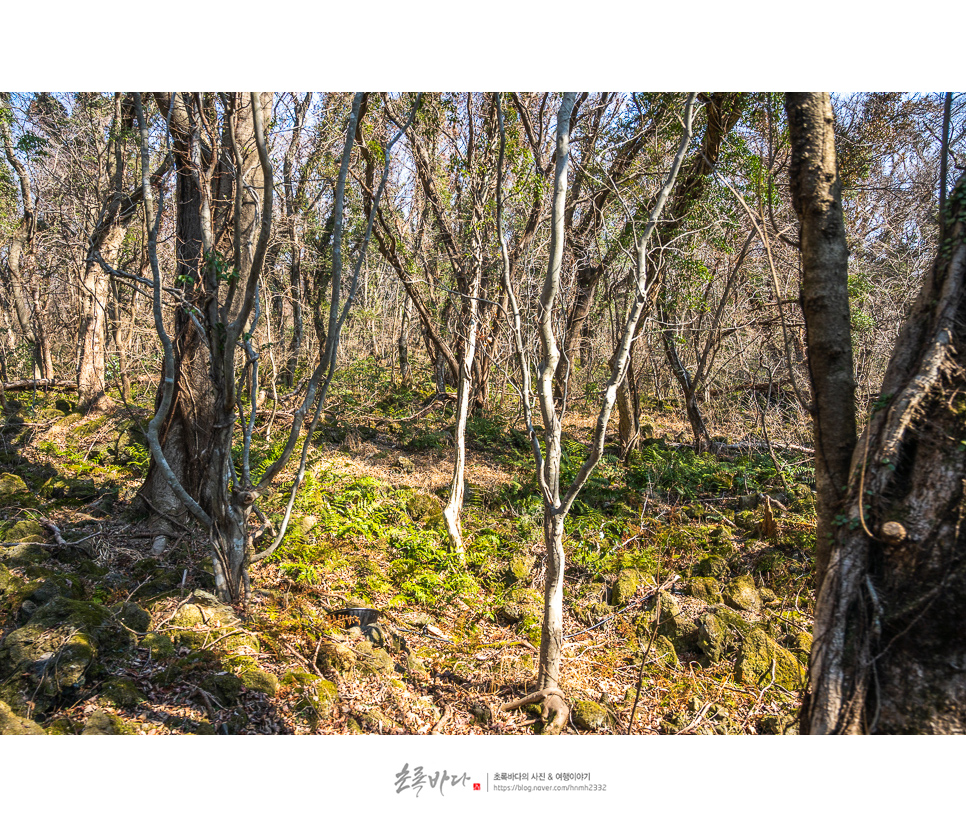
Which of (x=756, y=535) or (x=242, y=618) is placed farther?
(x=756, y=535)

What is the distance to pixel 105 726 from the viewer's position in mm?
2639

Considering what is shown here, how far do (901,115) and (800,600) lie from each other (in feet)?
19.1

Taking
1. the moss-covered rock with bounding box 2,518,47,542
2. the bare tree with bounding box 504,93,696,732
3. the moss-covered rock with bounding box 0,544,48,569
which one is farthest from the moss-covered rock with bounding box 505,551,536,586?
the moss-covered rock with bounding box 2,518,47,542

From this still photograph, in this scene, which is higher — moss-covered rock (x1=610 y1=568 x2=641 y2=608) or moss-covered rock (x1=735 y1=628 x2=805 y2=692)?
moss-covered rock (x1=610 y1=568 x2=641 y2=608)

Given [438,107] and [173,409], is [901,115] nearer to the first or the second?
[438,107]

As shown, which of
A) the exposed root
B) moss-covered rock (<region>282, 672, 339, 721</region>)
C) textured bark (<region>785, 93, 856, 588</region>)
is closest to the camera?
textured bark (<region>785, 93, 856, 588</region>)

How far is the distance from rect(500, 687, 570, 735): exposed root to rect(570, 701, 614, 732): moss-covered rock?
104 mm

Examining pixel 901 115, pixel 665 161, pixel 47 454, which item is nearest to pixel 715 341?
pixel 665 161

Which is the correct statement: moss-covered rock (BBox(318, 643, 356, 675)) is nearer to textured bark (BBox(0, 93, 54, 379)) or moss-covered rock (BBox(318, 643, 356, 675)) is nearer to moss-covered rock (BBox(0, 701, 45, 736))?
moss-covered rock (BBox(0, 701, 45, 736))

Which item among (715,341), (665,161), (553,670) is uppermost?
(665,161)

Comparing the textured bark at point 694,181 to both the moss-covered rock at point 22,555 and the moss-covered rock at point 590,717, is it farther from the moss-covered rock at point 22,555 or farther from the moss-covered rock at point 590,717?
the moss-covered rock at point 22,555

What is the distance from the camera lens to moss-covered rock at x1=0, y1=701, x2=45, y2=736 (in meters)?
2.47

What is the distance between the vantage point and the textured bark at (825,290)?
8.02ft

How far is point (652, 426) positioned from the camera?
35.6 ft
